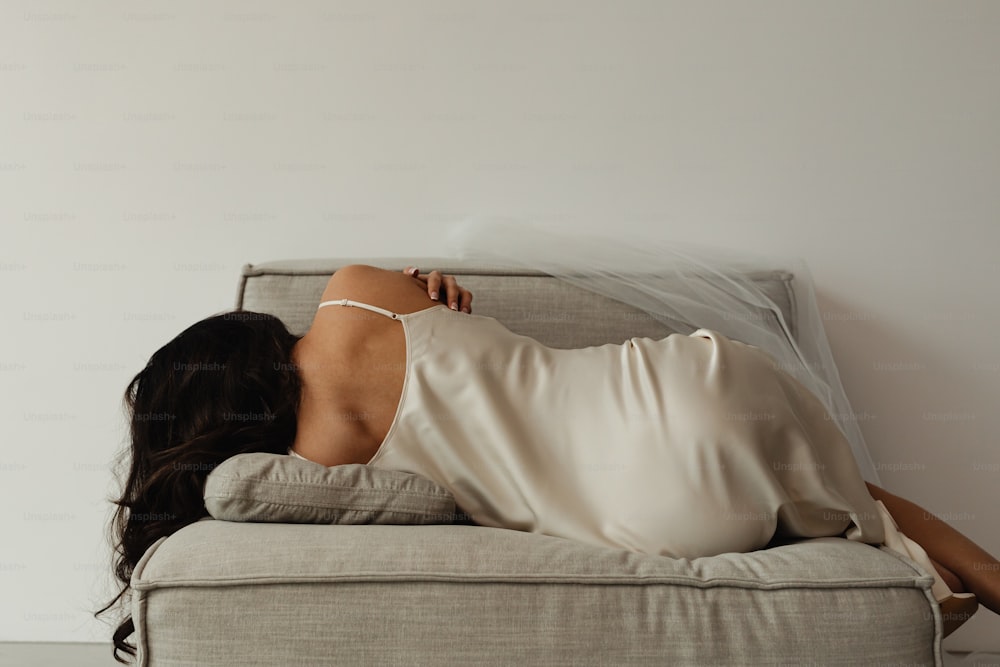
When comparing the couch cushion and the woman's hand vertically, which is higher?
the woman's hand

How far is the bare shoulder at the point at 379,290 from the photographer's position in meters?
1.60

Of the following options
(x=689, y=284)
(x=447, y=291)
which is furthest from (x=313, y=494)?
(x=689, y=284)

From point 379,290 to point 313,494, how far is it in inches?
18.6

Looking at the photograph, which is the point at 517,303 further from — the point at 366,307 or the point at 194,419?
the point at 194,419

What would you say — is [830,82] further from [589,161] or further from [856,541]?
[856,541]

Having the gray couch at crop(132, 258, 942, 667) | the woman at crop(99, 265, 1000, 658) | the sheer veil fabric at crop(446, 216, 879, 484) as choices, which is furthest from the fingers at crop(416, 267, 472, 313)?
the gray couch at crop(132, 258, 942, 667)

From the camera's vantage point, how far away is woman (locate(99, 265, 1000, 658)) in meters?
1.30

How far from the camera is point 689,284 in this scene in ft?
6.49

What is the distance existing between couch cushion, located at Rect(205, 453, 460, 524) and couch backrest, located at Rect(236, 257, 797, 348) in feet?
2.03

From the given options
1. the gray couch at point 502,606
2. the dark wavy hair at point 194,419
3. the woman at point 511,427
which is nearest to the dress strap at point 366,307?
the woman at point 511,427

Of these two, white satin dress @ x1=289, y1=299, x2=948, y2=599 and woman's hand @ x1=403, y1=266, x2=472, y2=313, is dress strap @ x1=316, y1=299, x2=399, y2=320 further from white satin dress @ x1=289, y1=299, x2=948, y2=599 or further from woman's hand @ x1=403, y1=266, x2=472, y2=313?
woman's hand @ x1=403, y1=266, x2=472, y2=313

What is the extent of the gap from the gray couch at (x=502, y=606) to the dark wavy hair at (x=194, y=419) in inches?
11.5

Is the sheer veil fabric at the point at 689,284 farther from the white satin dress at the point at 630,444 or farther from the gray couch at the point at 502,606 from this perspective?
the gray couch at the point at 502,606

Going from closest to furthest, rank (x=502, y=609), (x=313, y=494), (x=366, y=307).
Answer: (x=502, y=609) < (x=313, y=494) < (x=366, y=307)
